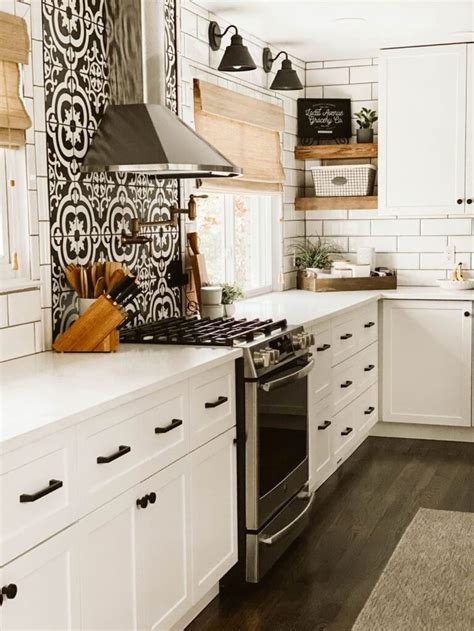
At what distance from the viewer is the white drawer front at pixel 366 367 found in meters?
5.11

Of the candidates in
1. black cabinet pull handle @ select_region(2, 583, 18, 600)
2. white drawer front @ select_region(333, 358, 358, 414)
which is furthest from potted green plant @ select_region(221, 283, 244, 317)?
black cabinet pull handle @ select_region(2, 583, 18, 600)

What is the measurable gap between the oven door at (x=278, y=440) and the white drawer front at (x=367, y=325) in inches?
48.5

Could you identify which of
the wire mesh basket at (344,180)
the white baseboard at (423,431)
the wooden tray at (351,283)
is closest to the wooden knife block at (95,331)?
the wooden tray at (351,283)

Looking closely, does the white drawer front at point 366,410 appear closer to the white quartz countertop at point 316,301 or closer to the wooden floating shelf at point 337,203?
the white quartz countertop at point 316,301

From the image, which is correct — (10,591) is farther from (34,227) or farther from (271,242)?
(271,242)

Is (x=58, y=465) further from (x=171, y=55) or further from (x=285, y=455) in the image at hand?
(x=171, y=55)

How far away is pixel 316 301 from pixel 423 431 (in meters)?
1.23

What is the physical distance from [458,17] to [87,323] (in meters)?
2.93

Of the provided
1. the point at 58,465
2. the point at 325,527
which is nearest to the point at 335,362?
the point at 325,527

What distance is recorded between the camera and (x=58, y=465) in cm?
216

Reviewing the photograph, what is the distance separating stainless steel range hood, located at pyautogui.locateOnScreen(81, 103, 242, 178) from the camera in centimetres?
341

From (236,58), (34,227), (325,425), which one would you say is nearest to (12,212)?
(34,227)

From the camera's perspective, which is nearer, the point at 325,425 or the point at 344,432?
the point at 325,425

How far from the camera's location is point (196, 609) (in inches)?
125
